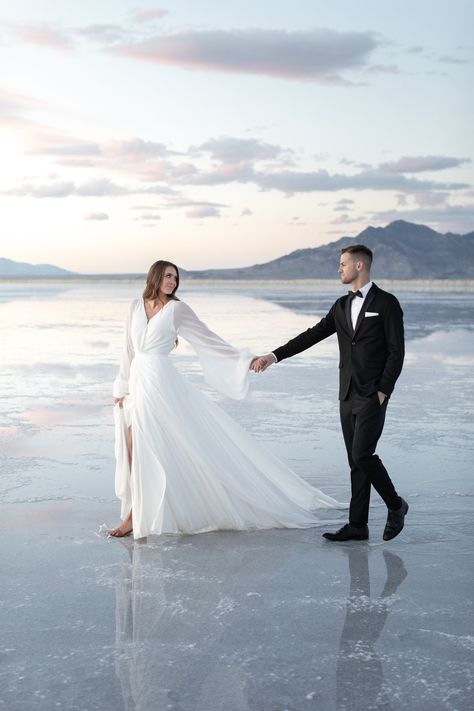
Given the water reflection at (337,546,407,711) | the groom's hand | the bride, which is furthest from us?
the groom's hand

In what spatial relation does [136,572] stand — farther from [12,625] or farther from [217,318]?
[217,318]

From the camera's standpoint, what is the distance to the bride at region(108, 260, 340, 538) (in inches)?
224

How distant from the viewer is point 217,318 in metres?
27.8

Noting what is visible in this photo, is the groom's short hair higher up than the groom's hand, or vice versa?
the groom's short hair

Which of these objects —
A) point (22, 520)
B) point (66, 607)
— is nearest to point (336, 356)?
point (22, 520)

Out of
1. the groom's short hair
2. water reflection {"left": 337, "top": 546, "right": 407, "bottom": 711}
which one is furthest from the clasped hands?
water reflection {"left": 337, "top": 546, "right": 407, "bottom": 711}

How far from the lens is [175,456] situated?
5.80 metres

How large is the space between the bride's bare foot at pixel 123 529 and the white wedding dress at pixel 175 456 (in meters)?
0.11

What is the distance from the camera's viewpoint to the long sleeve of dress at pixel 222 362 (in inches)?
246

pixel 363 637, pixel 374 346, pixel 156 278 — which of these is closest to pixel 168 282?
pixel 156 278

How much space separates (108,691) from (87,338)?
57.7 feet

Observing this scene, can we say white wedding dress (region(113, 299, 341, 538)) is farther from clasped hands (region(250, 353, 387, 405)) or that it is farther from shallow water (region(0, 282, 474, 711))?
clasped hands (region(250, 353, 387, 405))

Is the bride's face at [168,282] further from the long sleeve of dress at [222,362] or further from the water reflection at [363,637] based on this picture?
the water reflection at [363,637]

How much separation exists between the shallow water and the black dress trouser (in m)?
0.23
